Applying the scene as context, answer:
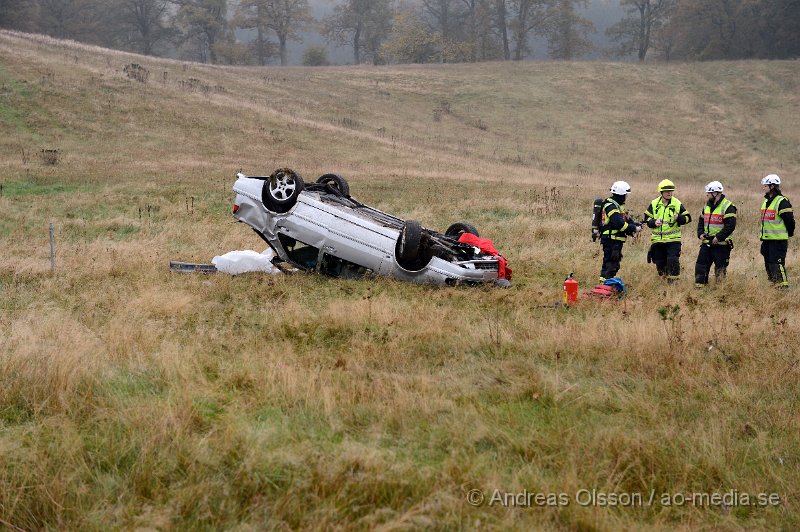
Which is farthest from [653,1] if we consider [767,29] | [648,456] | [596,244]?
[648,456]

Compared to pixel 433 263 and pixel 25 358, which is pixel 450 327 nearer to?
pixel 433 263

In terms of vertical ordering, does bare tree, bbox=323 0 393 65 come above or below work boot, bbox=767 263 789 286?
above

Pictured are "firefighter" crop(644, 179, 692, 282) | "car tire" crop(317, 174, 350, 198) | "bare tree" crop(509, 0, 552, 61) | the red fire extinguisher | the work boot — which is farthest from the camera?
"bare tree" crop(509, 0, 552, 61)

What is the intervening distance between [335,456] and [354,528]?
2.07 feet

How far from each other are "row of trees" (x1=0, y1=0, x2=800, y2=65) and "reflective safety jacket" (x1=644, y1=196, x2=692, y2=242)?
5916 centimetres

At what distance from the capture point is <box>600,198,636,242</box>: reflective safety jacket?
991 centimetres

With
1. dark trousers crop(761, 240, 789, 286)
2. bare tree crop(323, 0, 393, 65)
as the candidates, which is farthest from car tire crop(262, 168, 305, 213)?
bare tree crop(323, 0, 393, 65)

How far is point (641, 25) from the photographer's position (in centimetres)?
6894

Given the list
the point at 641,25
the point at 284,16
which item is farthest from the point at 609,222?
the point at 641,25

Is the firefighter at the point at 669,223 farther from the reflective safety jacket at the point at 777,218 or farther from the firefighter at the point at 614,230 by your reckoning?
the reflective safety jacket at the point at 777,218

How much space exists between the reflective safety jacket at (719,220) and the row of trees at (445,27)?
59195 millimetres

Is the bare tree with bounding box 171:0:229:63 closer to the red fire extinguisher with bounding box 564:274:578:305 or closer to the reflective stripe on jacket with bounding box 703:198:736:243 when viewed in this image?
the reflective stripe on jacket with bounding box 703:198:736:243

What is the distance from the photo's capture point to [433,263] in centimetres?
950

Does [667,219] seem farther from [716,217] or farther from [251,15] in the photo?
[251,15]
